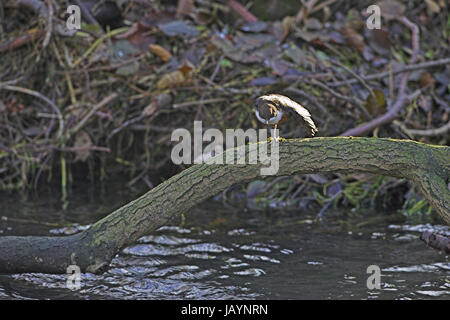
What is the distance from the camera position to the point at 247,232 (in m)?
4.27

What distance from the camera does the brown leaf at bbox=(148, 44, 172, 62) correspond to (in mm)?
5398

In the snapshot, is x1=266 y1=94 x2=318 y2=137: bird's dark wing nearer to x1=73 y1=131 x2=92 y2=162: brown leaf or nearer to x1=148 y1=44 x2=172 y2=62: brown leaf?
x1=148 y1=44 x2=172 y2=62: brown leaf

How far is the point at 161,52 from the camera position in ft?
17.8

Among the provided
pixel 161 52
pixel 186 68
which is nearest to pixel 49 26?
pixel 161 52

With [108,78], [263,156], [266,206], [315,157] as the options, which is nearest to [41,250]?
[263,156]

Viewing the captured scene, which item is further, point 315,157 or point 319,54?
point 319,54

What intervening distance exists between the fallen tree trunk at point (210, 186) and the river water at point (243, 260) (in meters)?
0.13

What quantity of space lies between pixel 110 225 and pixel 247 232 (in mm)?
1339

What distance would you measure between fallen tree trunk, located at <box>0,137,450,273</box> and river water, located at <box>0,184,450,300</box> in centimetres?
13

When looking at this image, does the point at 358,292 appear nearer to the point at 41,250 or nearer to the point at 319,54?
the point at 41,250

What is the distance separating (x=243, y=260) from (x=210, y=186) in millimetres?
754

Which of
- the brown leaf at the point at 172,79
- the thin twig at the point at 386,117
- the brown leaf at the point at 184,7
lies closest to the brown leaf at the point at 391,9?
the thin twig at the point at 386,117

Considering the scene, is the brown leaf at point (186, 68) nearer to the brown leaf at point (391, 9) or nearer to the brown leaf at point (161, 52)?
the brown leaf at point (161, 52)

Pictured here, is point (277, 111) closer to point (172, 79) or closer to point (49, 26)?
point (172, 79)
